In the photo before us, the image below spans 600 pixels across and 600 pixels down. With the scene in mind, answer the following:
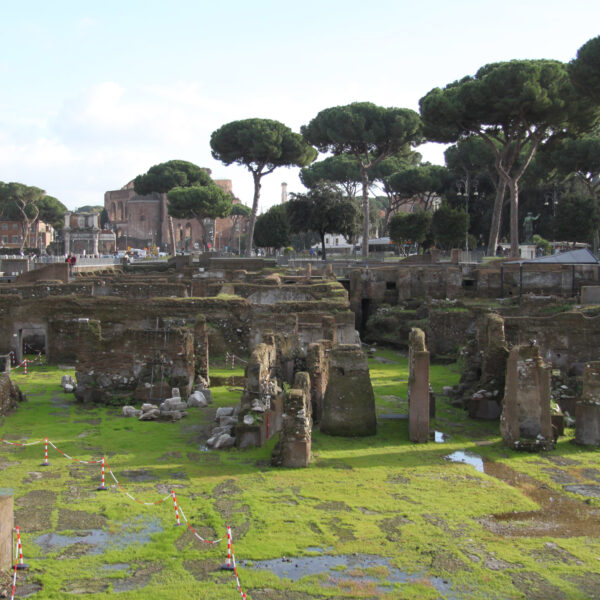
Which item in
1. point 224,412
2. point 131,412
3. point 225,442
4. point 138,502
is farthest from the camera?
point 131,412

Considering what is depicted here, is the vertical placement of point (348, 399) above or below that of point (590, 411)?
above

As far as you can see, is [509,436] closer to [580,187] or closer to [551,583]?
[551,583]

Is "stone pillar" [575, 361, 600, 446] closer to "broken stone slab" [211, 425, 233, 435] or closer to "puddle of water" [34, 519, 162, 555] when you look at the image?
"broken stone slab" [211, 425, 233, 435]

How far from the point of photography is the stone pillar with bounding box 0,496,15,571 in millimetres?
7129

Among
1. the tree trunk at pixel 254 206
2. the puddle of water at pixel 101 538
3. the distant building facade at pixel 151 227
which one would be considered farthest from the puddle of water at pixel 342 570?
the distant building facade at pixel 151 227

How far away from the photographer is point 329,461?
479 inches

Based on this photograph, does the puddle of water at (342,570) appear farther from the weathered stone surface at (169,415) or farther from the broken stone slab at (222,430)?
the weathered stone surface at (169,415)

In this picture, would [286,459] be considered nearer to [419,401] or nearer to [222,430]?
[222,430]

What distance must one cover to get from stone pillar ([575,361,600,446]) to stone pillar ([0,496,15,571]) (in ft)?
32.4

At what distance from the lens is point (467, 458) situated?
41.8 ft

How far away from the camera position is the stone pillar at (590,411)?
1330 cm

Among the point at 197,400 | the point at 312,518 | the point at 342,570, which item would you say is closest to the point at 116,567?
the point at 342,570

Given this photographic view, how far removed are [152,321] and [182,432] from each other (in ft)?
25.1

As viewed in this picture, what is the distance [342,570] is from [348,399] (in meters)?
6.02
